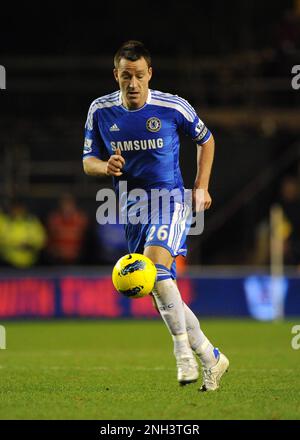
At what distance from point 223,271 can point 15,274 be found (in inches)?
158

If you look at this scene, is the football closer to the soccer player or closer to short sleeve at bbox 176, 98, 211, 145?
the soccer player

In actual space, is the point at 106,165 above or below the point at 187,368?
above

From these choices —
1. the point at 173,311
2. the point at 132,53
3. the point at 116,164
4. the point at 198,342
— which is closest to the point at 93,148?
the point at 116,164

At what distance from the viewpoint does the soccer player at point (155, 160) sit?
25.0 feet

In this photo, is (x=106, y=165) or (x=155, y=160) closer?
(x=106, y=165)

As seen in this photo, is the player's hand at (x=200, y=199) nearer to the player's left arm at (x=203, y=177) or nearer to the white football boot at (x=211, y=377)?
the player's left arm at (x=203, y=177)

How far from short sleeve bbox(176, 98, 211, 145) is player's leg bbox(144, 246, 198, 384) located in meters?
1.01

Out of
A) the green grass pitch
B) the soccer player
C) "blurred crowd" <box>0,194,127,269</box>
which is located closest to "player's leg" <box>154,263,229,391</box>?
the soccer player

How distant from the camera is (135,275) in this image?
7.38 meters

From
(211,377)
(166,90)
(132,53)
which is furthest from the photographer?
(166,90)

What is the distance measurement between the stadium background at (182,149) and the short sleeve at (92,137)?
10.3m

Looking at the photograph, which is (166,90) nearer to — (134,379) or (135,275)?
(134,379)

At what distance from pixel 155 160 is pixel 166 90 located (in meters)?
14.9

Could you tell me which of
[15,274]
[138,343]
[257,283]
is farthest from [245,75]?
[138,343]
